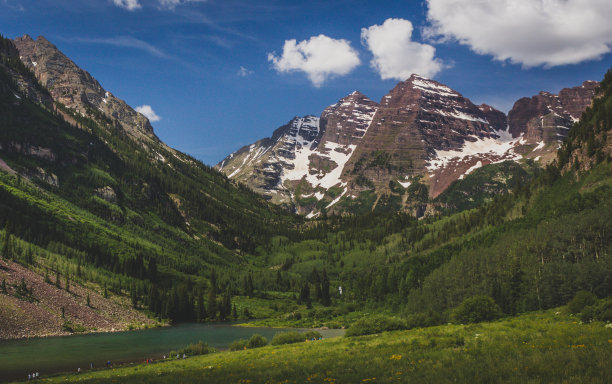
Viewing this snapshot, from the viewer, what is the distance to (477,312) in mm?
71188

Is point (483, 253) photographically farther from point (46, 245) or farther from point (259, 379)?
point (46, 245)

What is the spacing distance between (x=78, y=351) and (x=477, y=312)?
74662 mm

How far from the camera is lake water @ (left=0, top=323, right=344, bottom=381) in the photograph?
187 feet

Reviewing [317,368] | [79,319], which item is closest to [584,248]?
[317,368]

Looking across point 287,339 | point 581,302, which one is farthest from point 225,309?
point 581,302

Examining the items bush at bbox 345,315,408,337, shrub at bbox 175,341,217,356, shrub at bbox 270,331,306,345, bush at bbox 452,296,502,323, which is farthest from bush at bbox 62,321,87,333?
bush at bbox 452,296,502,323

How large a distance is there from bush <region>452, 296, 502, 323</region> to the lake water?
51.9 metres

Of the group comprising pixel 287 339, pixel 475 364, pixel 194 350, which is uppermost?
pixel 475 364

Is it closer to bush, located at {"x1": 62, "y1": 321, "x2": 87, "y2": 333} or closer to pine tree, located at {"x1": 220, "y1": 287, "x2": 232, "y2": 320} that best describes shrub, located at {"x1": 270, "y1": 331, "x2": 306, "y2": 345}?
bush, located at {"x1": 62, "y1": 321, "x2": 87, "y2": 333}

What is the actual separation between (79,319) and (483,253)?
127011 mm

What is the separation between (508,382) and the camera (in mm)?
18359

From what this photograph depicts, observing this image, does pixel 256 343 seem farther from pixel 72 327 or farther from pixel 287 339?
pixel 72 327

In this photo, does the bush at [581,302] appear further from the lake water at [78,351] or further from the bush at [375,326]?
the lake water at [78,351]

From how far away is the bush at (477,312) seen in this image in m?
70.6
